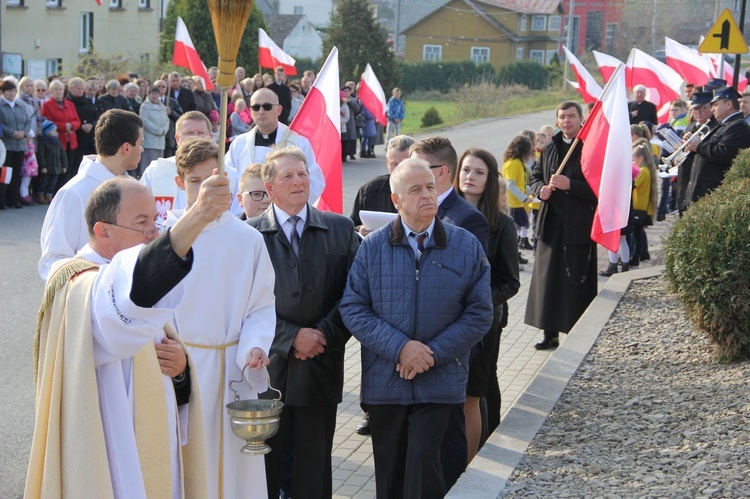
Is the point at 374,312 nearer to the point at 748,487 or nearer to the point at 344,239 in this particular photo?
the point at 344,239

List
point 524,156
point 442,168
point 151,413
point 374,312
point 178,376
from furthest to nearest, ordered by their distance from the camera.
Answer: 1. point 524,156
2. point 442,168
3. point 374,312
4. point 178,376
5. point 151,413

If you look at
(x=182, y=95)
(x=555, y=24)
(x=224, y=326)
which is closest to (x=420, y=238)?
(x=224, y=326)

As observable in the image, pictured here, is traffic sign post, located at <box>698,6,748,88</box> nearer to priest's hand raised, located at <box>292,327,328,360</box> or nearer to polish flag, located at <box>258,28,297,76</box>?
polish flag, located at <box>258,28,297,76</box>

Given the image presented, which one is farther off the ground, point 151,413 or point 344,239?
point 344,239

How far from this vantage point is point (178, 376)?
407 cm

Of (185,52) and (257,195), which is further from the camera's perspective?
(185,52)

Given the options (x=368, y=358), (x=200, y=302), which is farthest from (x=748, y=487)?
(x=200, y=302)

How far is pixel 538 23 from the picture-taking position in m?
96.1

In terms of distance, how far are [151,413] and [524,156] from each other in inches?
394

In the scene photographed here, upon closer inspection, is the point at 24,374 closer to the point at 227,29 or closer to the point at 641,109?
the point at 227,29

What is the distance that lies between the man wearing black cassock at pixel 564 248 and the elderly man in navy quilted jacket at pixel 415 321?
13.7 ft

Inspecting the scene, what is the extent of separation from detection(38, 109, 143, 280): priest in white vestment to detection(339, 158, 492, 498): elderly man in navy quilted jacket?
1.53 meters

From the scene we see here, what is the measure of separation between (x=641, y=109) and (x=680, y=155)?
7328mm

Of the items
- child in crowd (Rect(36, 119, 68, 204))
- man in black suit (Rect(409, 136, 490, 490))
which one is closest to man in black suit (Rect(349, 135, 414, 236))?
man in black suit (Rect(409, 136, 490, 490))
